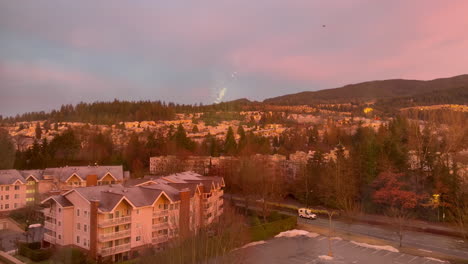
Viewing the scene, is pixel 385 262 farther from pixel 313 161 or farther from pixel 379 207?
pixel 313 161

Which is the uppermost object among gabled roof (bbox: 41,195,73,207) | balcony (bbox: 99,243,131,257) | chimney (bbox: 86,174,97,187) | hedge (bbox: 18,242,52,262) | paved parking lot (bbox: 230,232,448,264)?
gabled roof (bbox: 41,195,73,207)

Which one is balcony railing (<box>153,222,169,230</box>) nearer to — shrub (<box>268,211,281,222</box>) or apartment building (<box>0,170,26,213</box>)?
shrub (<box>268,211,281,222</box>)

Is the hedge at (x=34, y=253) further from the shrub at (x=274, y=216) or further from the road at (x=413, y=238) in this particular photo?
the road at (x=413, y=238)

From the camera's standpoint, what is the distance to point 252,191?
79.6 ft

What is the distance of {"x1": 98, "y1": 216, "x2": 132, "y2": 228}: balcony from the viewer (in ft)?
48.7

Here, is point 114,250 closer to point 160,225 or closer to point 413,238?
point 160,225

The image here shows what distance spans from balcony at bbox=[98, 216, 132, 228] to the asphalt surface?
10.8 metres

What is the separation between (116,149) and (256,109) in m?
36.6

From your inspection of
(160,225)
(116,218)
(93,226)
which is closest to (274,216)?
(160,225)

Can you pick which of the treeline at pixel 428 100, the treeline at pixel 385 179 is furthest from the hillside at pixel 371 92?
the treeline at pixel 385 179

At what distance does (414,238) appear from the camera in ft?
61.1

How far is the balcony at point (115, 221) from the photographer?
14854 millimetres

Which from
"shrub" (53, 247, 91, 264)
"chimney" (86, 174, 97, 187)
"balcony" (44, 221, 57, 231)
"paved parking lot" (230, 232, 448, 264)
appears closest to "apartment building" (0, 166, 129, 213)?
"chimney" (86, 174, 97, 187)

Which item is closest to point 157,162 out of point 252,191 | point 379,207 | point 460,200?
point 252,191
